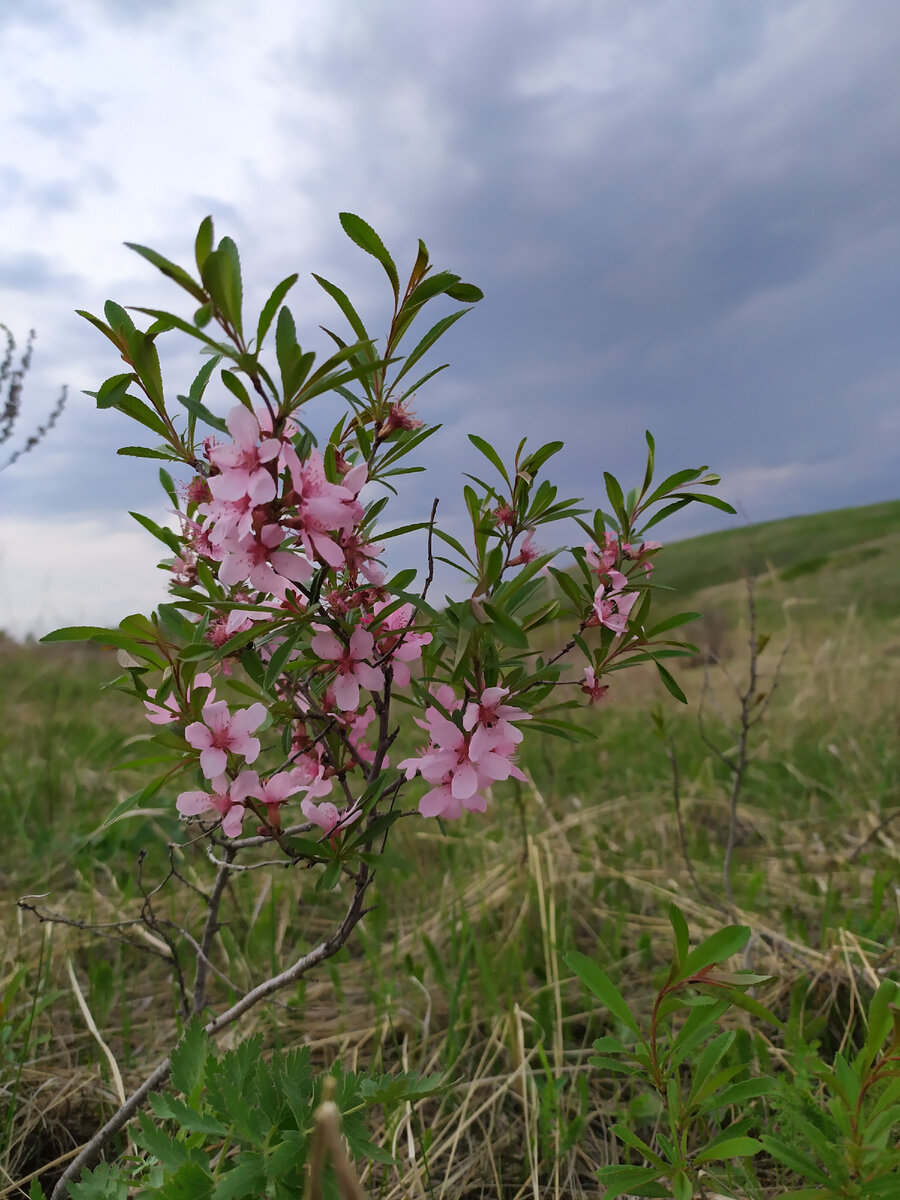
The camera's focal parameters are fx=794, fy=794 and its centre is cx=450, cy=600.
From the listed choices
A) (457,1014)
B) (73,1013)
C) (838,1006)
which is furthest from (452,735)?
(73,1013)

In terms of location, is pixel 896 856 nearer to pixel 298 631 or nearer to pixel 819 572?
pixel 298 631

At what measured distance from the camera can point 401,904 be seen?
2.73 metres

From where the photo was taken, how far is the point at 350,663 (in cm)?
109

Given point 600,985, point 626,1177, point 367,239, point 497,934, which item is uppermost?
point 367,239

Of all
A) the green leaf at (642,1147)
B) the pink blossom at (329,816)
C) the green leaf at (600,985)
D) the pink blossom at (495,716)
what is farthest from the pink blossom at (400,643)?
the green leaf at (642,1147)

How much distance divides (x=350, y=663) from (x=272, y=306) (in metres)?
0.46

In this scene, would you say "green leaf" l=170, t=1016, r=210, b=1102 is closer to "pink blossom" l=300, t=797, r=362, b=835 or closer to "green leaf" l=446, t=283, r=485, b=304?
"pink blossom" l=300, t=797, r=362, b=835

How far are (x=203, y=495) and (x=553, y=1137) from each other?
1414 millimetres

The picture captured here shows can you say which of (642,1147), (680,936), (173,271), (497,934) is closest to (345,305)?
(173,271)

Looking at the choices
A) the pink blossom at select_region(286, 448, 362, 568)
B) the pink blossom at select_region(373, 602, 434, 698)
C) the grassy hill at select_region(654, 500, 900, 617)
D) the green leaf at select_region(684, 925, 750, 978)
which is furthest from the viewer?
the grassy hill at select_region(654, 500, 900, 617)

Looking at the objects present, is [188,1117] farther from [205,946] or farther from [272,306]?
[272,306]

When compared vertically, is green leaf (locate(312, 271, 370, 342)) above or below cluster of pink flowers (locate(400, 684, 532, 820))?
above

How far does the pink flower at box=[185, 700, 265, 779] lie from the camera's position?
3.52 ft

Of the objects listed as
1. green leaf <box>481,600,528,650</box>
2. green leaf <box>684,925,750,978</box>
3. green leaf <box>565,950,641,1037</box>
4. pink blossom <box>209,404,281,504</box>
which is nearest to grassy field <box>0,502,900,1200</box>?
green leaf <box>565,950,641,1037</box>
